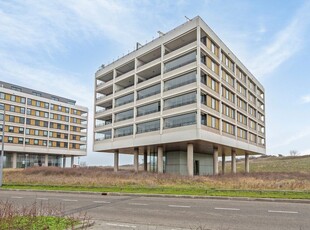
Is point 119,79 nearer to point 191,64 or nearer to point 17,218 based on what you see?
point 191,64

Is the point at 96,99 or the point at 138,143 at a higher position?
the point at 96,99

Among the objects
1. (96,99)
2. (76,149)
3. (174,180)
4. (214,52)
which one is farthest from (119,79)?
(76,149)

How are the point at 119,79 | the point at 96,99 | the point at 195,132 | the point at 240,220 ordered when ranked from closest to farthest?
the point at 240,220 → the point at 195,132 → the point at 119,79 → the point at 96,99

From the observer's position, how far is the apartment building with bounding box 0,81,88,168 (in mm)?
82688

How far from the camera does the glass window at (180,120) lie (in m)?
39.2

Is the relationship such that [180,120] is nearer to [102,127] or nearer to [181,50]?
[181,50]

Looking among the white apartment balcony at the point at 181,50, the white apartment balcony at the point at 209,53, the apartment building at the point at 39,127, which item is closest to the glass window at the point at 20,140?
the apartment building at the point at 39,127

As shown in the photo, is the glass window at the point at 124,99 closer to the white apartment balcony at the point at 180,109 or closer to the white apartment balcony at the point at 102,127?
the white apartment balcony at the point at 102,127

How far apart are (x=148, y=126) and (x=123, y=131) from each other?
6.90 m

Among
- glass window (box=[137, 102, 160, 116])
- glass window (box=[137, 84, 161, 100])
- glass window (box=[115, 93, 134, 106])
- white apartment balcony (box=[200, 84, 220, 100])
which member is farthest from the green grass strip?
glass window (box=[115, 93, 134, 106])

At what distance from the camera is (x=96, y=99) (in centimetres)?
6034

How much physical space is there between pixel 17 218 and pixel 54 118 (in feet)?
300

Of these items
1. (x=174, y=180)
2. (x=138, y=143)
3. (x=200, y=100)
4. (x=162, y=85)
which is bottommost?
(x=174, y=180)

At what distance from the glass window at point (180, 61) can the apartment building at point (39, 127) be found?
51229 mm
